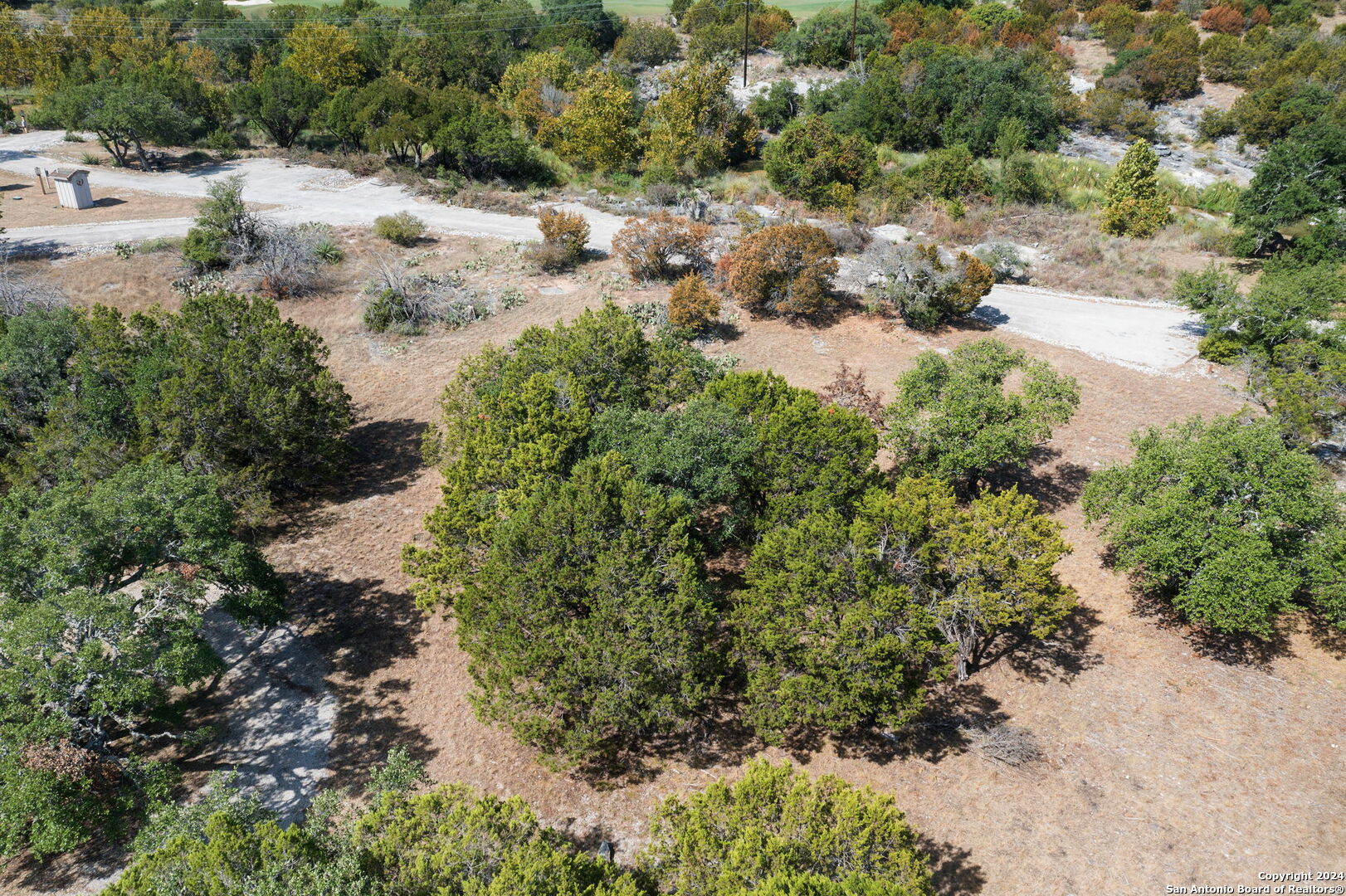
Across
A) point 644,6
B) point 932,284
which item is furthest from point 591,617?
point 644,6

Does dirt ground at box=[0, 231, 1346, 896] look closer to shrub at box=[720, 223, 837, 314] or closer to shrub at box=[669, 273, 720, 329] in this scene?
shrub at box=[720, 223, 837, 314]

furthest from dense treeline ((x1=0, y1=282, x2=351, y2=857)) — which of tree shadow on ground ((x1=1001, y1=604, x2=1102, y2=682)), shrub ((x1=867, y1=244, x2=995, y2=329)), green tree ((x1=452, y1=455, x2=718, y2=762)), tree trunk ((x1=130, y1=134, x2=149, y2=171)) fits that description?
tree trunk ((x1=130, y1=134, x2=149, y2=171))

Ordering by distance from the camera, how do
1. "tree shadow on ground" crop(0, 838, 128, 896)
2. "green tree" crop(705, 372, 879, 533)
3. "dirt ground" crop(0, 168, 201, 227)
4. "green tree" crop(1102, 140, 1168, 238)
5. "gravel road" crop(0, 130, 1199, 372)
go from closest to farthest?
"tree shadow on ground" crop(0, 838, 128, 896) → "green tree" crop(705, 372, 879, 533) → "gravel road" crop(0, 130, 1199, 372) → "green tree" crop(1102, 140, 1168, 238) → "dirt ground" crop(0, 168, 201, 227)

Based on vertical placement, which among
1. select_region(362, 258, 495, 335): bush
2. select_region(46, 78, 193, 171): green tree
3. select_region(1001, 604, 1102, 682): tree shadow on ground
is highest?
select_region(46, 78, 193, 171): green tree

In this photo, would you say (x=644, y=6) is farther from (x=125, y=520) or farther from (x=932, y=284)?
(x=125, y=520)

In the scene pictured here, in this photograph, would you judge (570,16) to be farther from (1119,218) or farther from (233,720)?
(233,720)

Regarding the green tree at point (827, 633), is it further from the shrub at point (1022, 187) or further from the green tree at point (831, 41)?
the green tree at point (831, 41)

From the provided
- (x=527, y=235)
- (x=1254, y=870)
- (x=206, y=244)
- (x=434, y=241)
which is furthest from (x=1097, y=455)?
(x=206, y=244)
